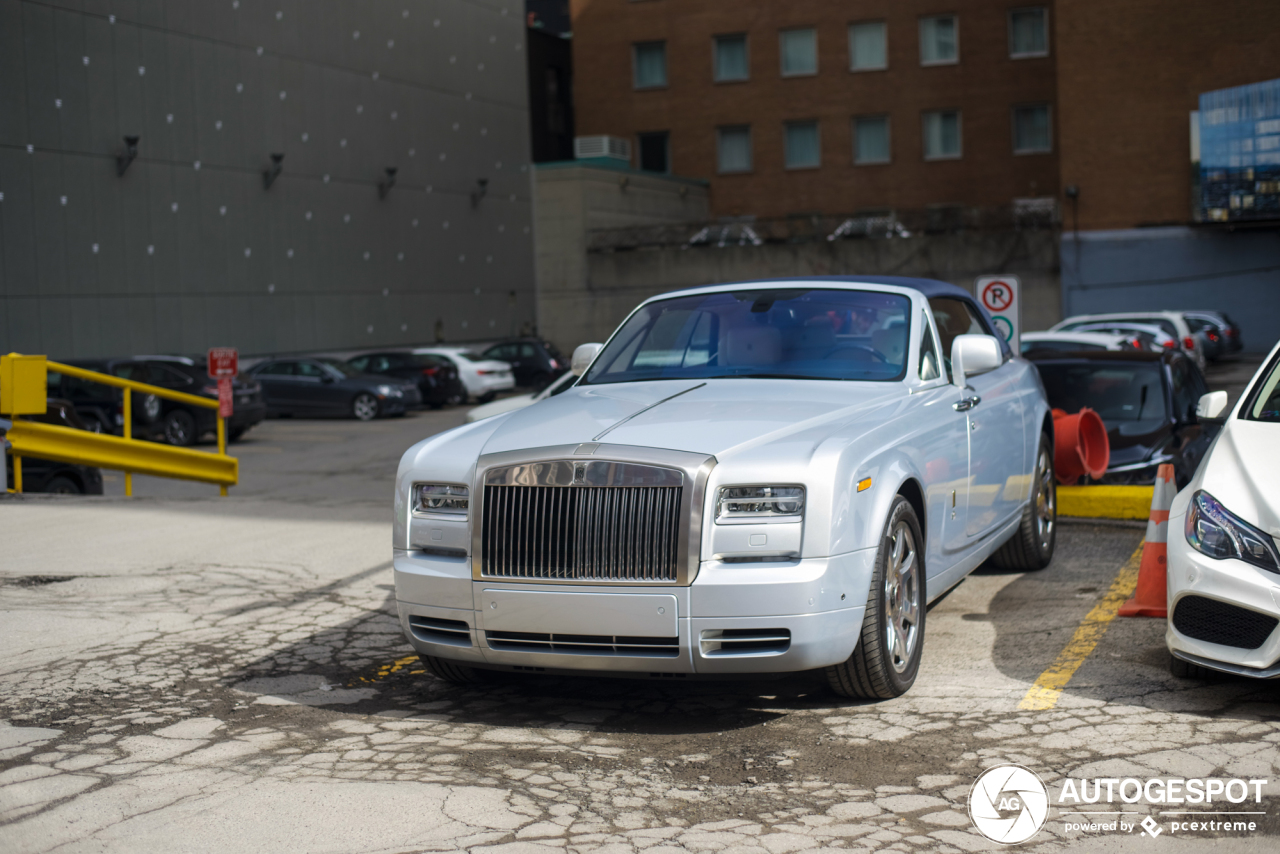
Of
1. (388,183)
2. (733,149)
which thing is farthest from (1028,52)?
(388,183)

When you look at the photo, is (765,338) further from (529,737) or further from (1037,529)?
(1037,529)

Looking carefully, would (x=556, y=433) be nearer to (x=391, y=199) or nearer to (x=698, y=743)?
(x=698, y=743)

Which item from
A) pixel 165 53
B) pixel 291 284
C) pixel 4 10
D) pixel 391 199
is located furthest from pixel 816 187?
pixel 4 10

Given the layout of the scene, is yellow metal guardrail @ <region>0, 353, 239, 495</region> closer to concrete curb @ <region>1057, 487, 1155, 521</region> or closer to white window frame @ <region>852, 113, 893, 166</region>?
concrete curb @ <region>1057, 487, 1155, 521</region>

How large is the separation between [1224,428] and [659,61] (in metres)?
48.4

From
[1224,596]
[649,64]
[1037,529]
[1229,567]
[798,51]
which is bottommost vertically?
[1037,529]

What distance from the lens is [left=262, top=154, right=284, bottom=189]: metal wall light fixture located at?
34469 mm

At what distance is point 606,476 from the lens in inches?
199

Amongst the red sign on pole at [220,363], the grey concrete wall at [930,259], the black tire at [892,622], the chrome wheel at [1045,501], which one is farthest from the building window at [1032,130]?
the black tire at [892,622]

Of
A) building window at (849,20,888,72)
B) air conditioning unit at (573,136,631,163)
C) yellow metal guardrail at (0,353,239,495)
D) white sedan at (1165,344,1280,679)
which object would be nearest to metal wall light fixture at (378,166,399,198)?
air conditioning unit at (573,136,631,163)

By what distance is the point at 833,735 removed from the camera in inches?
197

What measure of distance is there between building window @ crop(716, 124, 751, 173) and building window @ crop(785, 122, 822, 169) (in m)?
1.61

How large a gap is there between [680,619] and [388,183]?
3588 cm

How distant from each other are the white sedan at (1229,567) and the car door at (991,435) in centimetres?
128
